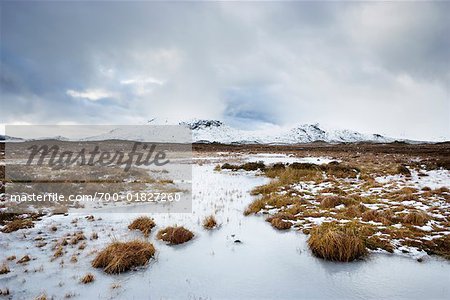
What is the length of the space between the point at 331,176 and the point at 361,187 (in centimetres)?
465

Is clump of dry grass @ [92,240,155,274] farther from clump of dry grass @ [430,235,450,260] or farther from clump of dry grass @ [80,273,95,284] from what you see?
clump of dry grass @ [430,235,450,260]

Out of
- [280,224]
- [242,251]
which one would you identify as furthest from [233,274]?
[280,224]

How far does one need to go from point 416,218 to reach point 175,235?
9.13 m

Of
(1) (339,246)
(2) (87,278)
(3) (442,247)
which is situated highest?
(1) (339,246)

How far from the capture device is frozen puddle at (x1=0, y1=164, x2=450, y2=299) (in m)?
6.38

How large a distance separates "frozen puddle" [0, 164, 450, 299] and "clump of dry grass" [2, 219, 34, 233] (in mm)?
581

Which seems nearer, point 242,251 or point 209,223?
point 242,251

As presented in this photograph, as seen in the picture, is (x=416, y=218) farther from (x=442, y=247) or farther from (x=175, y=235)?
(x=175, y=235)

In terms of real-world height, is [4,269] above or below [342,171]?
below

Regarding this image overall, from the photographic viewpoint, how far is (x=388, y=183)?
1845 cm

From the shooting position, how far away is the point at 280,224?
35.5 feet

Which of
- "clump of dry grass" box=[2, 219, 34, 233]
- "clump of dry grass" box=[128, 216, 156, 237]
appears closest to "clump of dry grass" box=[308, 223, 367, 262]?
"clump of dry grass" box=[128, 216, 156, 237]

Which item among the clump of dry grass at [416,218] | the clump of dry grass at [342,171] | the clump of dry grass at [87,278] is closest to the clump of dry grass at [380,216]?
the clump of dry grass at [416,218]

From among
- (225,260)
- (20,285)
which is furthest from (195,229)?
(20,285)
